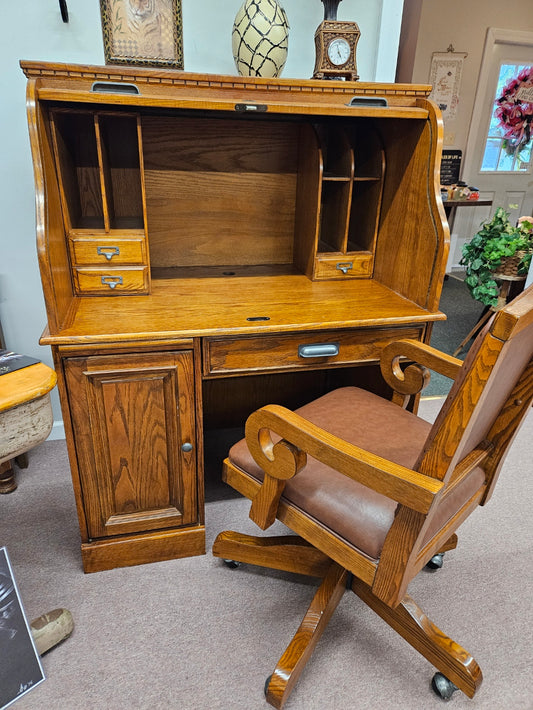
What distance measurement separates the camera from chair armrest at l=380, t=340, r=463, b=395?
1.37m

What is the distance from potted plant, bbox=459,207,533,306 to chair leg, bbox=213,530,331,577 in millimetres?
2036

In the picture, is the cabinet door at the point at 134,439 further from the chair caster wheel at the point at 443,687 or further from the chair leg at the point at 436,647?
the chair caster wheel at the point at 443,687

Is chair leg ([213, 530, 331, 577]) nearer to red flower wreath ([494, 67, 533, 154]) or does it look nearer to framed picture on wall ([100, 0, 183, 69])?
framed picture on wall ([100, 0, 183, 69])

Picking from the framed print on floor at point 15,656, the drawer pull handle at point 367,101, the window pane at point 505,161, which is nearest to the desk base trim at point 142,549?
the framed print on floor at point 15,656

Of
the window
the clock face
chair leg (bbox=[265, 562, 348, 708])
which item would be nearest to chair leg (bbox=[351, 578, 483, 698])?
chair leg (bbox=[265, 562, 348, 708])

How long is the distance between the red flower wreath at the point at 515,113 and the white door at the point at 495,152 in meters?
0.03

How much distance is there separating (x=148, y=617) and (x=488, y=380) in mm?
1214

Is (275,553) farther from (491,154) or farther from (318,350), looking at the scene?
(491,154)

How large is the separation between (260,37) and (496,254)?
1.89 m

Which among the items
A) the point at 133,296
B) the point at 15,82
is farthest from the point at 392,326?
the point at 15,82

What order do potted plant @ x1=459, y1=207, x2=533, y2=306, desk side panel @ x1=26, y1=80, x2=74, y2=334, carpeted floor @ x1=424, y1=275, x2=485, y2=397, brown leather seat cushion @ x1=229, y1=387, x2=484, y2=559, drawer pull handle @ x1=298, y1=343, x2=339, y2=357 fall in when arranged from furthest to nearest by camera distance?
carpeted floor @ x1=424, y1=275, x2=485, y2=397 < potted plant @ x1=459, y1=207, x2=533, y2=306 < drawer pull handle @ x1=298, y1=343, x2=339, y2=357 < desk side panel @ x1=26, y1=80, x2=74, y2=334 < brown leather seat cushion @ x1=229, y1=387, x2=484, y2=559

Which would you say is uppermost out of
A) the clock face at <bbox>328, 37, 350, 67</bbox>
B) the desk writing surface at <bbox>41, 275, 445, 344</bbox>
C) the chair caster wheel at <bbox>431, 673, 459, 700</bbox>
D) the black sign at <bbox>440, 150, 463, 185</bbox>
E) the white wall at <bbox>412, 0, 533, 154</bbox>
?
the white wall at <bbox>412, 0, 533, 154</bbox>

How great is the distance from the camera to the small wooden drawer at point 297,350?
138 cm

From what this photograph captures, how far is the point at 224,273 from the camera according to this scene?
1.79m
